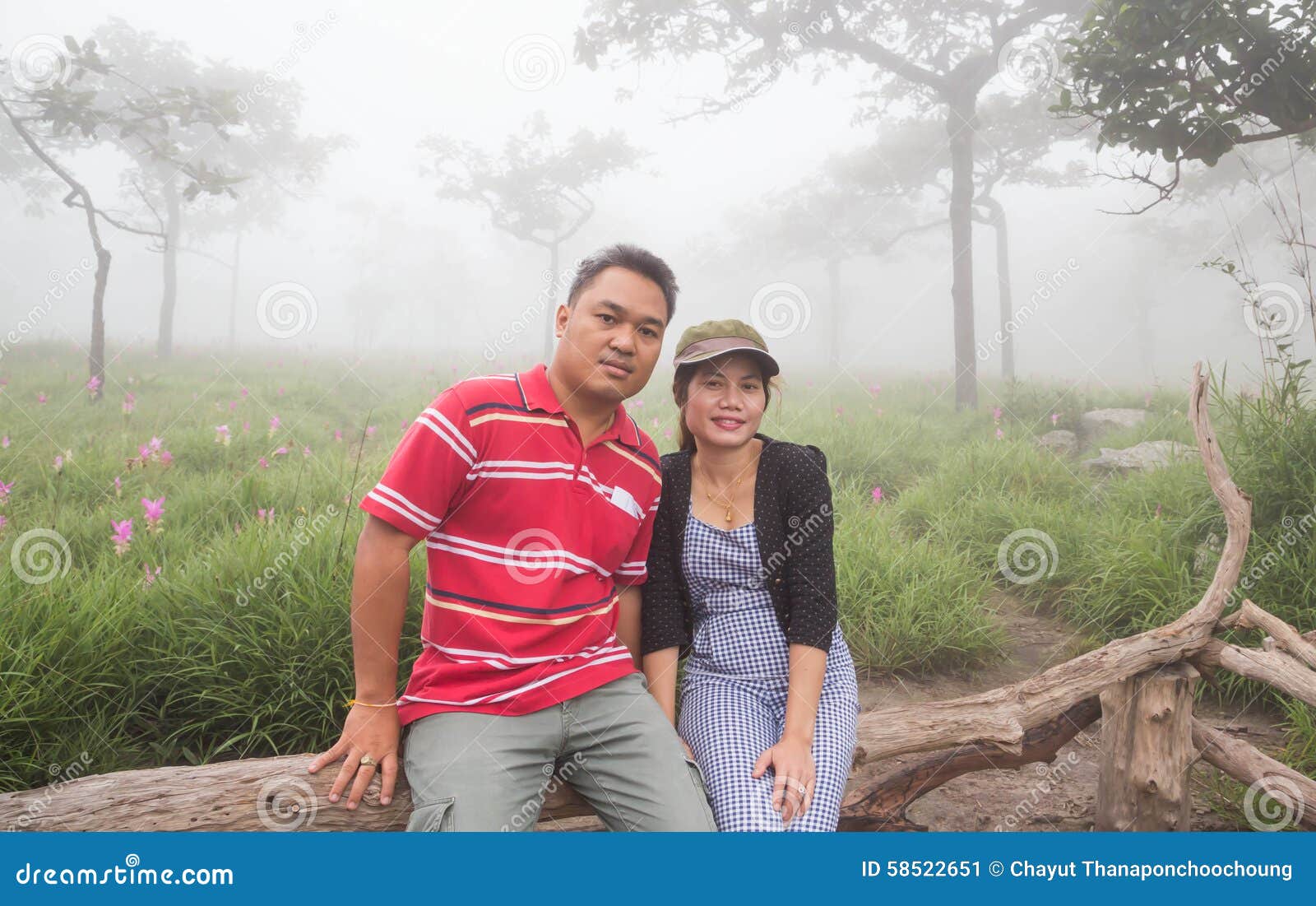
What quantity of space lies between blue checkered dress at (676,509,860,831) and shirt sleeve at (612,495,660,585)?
0.14m

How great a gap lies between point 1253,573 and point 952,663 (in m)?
1.47

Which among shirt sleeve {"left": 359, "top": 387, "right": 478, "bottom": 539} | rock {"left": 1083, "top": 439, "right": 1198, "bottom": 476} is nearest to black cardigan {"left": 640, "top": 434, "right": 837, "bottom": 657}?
shirt sleeve {"left": 359, "top": 387, "right": 478, "bottom": 539}

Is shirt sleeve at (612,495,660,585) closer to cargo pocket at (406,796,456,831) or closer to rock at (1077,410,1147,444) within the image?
cargo pocket at (406,796,456,831)

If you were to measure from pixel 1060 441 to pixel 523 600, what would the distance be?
6959mm

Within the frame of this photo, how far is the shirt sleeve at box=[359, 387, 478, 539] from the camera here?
1.54 meters

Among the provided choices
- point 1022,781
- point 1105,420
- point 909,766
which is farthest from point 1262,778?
point 1105,420

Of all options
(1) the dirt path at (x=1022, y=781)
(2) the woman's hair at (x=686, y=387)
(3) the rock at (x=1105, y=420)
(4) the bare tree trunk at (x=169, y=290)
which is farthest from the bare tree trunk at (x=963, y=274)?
(4) the bare tree trunk at (x=169, y=290)

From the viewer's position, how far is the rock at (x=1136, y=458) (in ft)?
17.3

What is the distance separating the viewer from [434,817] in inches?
55.1

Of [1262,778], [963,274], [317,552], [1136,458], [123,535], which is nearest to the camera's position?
[1262,778]

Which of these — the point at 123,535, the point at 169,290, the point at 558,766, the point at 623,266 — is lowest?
the point at 558,766

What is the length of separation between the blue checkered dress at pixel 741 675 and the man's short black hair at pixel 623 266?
0.70 metres

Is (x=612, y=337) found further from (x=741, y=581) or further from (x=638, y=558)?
(x=741, y=581)

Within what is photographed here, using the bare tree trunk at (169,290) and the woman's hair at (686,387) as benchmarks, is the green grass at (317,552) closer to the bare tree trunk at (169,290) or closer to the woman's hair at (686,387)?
the woman's hair at (686,387)
